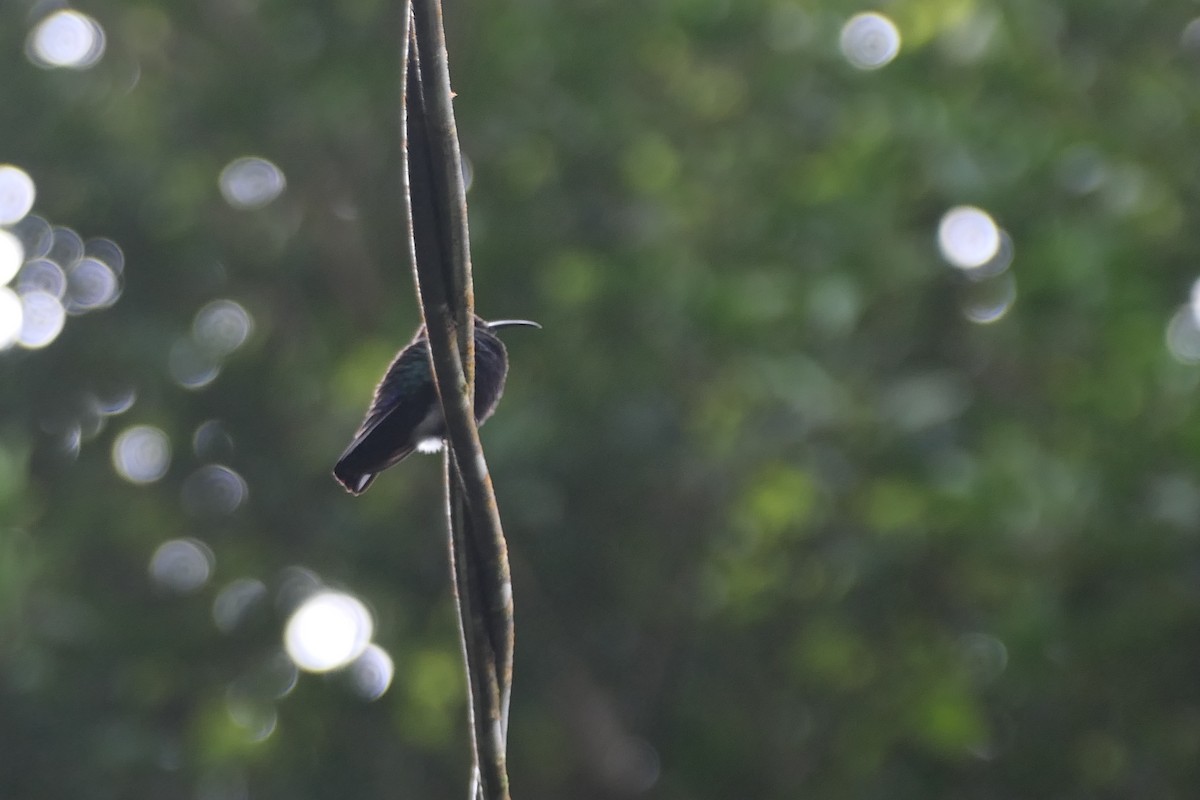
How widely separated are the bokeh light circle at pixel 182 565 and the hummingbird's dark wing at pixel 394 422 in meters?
5.11

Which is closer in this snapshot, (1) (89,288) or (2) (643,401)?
(2) (643,401)

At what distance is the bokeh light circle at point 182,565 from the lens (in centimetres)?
685

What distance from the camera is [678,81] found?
6477mm

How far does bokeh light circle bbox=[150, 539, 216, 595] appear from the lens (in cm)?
685

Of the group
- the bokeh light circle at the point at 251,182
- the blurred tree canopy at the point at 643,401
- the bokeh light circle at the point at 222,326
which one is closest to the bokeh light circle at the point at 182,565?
the blurred tree canopy at the point at 643,401

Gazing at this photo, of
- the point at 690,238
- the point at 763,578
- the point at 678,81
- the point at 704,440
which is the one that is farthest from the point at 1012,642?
the point at 678,81

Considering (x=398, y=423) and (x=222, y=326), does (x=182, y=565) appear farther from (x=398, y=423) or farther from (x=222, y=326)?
(x=398, y=423)

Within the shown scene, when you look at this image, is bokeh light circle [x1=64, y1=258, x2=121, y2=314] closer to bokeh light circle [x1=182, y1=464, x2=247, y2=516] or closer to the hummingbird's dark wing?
bokeh light circle [x1=182, y1=464, x2=247, y2=516]

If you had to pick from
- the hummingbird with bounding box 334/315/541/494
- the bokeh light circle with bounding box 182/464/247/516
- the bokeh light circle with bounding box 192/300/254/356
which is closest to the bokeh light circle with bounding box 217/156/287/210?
the bokeh light circle with bounding box 192/300/254/356

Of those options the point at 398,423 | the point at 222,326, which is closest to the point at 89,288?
the point at 222,326

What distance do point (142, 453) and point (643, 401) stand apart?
246 cm

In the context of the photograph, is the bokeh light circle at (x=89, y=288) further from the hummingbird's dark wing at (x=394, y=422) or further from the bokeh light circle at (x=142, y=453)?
the hummingbird's dark wing at (x=394, y=422)

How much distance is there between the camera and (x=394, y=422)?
181 centimetres

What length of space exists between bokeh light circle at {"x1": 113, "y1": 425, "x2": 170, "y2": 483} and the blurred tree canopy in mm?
20
